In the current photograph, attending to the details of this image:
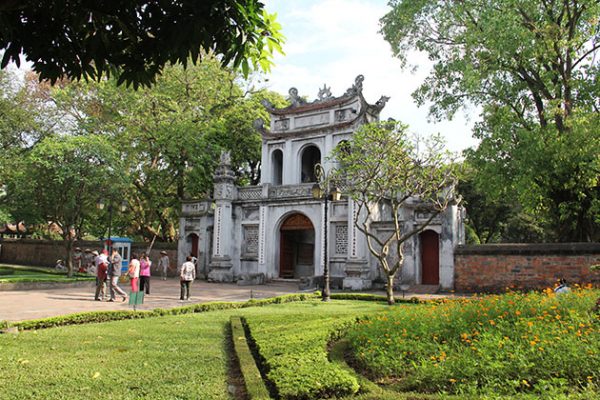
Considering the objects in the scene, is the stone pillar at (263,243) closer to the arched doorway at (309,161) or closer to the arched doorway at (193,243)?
the arched doorway at (309,161)

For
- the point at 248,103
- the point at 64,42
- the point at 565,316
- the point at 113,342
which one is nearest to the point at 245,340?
the point at 113,342

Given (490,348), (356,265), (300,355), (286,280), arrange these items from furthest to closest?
(286,280) < (356,265) < (300,355) < (490,348)

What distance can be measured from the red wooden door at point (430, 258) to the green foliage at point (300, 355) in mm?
10851

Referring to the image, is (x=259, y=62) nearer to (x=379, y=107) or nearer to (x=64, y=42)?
(x=64, y=42)

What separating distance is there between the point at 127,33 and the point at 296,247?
2161 centimetres

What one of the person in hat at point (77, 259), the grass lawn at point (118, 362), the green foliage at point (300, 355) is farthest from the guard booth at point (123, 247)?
the green foliage at point (300, 355)

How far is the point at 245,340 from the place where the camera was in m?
7.98

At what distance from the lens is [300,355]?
6.30 metres

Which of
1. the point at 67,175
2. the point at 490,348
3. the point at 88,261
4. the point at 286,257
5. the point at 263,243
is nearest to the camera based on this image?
the point at 490,348

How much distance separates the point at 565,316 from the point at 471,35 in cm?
1294

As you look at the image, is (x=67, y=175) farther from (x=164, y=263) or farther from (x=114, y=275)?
(x=114, y=275)

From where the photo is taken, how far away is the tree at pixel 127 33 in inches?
150

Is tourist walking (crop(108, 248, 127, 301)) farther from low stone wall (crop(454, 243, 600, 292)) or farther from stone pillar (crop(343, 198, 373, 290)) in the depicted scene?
low stone wall (crop(454, 243, 600, 292))

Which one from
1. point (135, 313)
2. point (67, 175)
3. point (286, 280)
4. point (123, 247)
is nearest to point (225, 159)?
point (286, 280)
